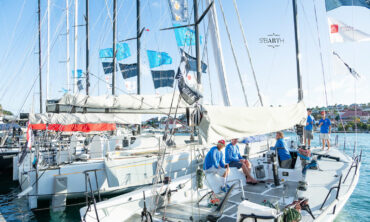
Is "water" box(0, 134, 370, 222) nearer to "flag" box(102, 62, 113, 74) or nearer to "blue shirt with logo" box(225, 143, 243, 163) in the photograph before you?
"blue shirt with logo" box(225, 143, 243, 163)

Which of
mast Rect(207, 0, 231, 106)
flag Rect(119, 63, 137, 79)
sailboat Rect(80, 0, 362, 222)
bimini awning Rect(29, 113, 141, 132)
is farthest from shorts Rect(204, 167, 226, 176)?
flag Rect(119, 63, 137, 79)

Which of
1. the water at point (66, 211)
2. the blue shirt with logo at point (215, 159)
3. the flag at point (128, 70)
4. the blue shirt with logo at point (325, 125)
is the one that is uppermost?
the flag at point (128, 70)

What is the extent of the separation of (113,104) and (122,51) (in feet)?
31.1

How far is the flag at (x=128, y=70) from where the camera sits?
16.2m

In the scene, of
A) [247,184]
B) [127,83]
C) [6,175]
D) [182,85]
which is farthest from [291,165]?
[6,175]

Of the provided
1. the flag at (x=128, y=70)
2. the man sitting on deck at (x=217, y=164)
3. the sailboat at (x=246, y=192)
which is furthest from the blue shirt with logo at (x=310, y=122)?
the flag at (x=128, y=70)

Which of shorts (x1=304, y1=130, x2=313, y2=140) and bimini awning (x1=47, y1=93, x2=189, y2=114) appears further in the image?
shorts (x1=304, y1=130, x2=313, y2=140)

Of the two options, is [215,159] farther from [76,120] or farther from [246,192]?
[76,120]

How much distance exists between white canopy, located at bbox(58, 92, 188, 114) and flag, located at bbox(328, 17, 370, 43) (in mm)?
5700

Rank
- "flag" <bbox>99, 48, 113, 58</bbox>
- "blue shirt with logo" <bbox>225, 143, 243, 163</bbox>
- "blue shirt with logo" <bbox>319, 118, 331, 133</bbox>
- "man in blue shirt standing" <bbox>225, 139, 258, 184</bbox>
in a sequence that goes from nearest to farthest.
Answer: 1. "man in blue shirt standing" <bbox>225, 139, 258, 184</bbox>
2. "blue shirt with logo" <bbox>225, 143, 243, 163</bbox>
3. "blue shirt with logo" <bbox>319, 118, 331, 133</bbox>
4. "flag" <bbox>99, 48, 113, 58</bbox>

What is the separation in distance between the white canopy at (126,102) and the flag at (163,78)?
26.6 ft

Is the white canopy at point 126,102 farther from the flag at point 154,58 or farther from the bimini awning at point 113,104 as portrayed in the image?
the flag at point 154,58

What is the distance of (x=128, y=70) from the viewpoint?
53.6 ft

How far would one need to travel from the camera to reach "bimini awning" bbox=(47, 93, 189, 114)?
22.4ft
